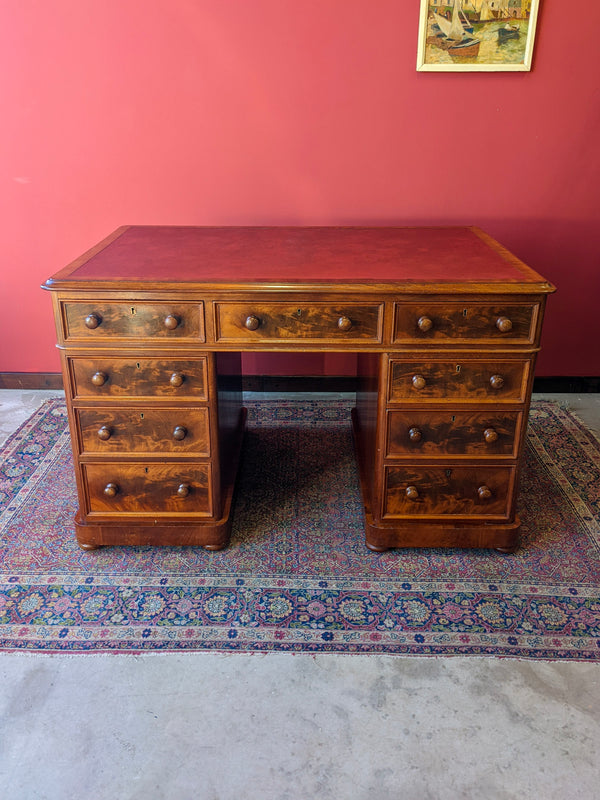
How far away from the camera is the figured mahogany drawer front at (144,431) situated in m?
2.29

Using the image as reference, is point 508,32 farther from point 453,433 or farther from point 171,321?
point 171,321

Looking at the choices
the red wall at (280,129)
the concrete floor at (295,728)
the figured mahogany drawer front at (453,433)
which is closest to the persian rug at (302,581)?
the concrete floor at (295,728)

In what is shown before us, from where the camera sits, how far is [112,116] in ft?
10.4

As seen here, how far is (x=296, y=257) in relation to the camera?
237 centimetres

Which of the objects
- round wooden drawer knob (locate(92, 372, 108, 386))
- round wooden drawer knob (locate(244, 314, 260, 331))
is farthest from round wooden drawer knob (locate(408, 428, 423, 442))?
round wooden drawer knob (locate(92, 372, 108, 386))

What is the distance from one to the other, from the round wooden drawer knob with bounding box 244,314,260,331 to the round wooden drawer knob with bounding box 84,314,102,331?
46 centimetres

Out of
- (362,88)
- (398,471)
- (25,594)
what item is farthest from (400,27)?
(25,594)

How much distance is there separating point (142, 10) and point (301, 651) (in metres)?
2.70

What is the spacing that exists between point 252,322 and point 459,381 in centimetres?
69

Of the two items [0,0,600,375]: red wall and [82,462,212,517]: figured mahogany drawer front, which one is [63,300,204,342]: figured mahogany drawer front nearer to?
[82,462,212,517]: figured mahogany drawer front

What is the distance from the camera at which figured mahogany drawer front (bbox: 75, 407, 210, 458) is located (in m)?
2.29

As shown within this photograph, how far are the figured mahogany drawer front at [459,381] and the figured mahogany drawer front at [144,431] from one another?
65 centimetres

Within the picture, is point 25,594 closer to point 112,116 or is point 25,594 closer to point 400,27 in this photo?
point 112,116

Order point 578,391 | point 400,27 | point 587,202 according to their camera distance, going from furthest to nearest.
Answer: point 578,391 < point 587,202 < point 400,27
